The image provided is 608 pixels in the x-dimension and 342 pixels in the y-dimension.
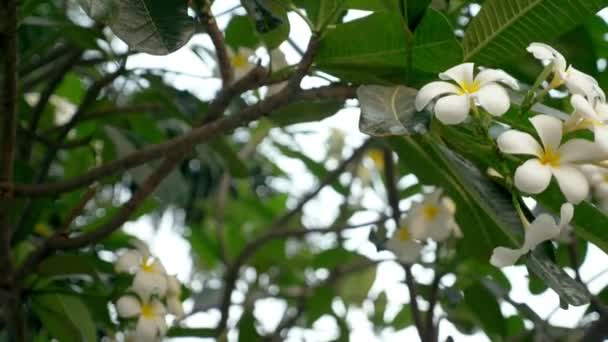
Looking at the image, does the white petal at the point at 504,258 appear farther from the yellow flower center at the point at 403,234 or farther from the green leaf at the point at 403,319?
the green leaf at the point at 403,319

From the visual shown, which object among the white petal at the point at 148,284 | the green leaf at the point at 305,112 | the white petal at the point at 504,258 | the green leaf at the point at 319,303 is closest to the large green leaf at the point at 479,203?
the white petal at the point at 504,258

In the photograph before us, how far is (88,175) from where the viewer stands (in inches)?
39.1

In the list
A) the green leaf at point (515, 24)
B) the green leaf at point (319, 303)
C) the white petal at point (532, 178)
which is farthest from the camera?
the green leaf at point (319, 303)

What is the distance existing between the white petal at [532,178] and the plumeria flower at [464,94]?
2.0 inches

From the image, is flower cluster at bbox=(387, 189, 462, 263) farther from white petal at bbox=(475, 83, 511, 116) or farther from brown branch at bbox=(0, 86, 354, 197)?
white petal at bbox=(475, 83, 511, 116)

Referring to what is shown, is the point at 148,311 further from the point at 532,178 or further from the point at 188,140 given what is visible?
the point at 532,178

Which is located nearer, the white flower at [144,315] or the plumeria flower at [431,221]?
the white flower at [144,315]

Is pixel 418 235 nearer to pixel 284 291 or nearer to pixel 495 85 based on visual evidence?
pixel 495 85

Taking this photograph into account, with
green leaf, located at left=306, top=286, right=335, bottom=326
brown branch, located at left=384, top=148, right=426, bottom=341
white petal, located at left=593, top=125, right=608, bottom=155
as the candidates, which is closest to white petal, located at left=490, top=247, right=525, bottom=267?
white petal, located at left=593, top=125, right=608, bottom=155

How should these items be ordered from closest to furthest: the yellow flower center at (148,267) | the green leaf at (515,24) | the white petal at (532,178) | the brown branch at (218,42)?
the white petal at (532,178)
the green leaf at (515,24)
the brown branch at (218,42)
the yellow flower center at (148,267)

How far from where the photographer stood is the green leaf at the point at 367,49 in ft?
2.67

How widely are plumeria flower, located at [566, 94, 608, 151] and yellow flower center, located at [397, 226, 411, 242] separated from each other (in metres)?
0.56

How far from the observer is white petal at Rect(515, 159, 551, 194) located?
0.64 meters

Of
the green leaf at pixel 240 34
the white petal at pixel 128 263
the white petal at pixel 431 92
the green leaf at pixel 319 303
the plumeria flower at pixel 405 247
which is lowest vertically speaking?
the green leaf at pixel 319 303
